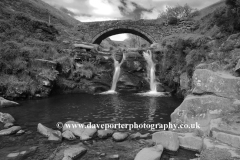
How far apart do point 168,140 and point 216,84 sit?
2.84m

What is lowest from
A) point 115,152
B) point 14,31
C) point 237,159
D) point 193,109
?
point 115,152

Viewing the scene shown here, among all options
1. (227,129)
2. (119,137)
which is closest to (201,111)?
(227,129)

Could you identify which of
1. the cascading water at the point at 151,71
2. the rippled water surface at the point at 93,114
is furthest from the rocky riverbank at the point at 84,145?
the cascading water at the point at 151,71

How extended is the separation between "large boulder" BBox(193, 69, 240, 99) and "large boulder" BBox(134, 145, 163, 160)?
2933 millimetres

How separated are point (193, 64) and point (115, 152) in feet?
28.4

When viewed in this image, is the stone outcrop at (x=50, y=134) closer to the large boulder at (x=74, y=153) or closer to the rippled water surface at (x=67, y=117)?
the rippled water surface at (x=67, y=117)

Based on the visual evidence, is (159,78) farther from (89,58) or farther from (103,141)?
(103,141)

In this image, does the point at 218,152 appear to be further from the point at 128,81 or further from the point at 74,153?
the point at 128,81

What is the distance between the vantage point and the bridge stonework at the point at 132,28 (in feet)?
94.1

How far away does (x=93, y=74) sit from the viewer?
18500 millimetres

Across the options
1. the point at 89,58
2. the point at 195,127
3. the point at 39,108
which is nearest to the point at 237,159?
the point at 195,127

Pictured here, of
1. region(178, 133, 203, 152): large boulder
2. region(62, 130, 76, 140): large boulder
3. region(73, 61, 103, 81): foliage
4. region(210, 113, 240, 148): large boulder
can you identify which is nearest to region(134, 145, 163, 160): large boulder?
region(178, 133, 203, 152): large boulder

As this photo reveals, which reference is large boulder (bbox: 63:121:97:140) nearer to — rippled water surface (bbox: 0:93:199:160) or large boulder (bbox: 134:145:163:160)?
rippled water surface (bbox: 0:93:199:160)

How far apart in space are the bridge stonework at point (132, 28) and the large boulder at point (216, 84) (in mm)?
23807
